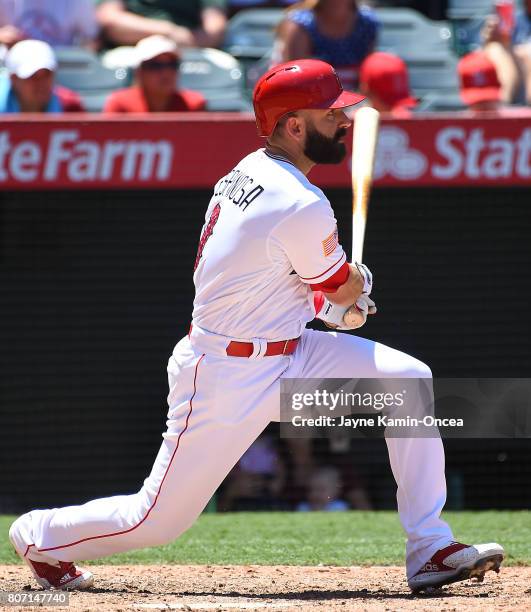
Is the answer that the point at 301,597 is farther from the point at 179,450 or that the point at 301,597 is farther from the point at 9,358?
the point at 9,358

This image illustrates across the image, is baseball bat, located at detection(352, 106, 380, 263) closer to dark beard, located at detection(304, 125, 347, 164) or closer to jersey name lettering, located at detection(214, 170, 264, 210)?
dark beard, located at detection(304, 125, 347, 164)

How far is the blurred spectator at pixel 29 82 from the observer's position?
19.4 ft

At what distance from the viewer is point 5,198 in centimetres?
583

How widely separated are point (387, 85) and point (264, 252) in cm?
302

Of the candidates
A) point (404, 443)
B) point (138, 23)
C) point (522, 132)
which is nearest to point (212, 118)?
point (522, 132)

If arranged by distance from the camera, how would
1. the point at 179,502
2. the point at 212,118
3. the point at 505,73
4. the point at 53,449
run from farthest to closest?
the point at 505,73 → the point at 53,449 → the point at 212,118 → the point at 179,502

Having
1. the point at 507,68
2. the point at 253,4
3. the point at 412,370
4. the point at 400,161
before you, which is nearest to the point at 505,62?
the point at 507,68

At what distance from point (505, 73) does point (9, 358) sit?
125 inches

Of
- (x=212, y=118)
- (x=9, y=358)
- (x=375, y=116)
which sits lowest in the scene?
(x=9, y=358)

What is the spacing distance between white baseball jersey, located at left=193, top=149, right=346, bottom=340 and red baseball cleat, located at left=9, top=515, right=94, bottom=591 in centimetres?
84

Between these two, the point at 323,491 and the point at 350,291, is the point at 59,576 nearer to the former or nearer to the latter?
the point at 350,291

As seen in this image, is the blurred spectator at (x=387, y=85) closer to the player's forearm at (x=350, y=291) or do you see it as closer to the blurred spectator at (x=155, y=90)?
the blurred spectator at (x=155, y=90)

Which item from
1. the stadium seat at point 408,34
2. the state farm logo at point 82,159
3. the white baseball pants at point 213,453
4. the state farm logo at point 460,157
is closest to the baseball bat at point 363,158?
the white baseball pants at point 213,453

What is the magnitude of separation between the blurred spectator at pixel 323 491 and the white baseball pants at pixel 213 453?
242 cm
